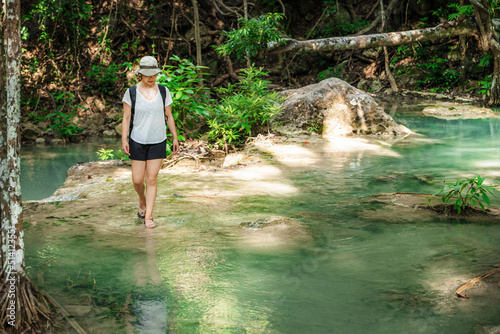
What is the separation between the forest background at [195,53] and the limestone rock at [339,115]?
181 cm

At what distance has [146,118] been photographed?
4441 millimetres

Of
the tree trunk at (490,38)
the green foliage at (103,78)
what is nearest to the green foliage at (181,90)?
the green foliage at (103,78)

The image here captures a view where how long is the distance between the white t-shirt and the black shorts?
47 millimetres

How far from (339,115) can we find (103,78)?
27.8 ft

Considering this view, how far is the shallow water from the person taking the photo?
288cm

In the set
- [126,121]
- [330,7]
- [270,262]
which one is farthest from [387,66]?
[270,262]

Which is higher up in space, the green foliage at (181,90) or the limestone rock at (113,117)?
the green foliage at (181,90)

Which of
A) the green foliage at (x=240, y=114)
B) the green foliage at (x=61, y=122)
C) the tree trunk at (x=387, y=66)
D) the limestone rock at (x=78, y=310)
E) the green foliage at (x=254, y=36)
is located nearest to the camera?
the limestone rock at (x=78, y=310)

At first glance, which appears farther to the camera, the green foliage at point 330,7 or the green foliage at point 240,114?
the green foliage at point 330,7

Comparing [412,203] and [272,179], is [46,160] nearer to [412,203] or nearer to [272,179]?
[272,179]

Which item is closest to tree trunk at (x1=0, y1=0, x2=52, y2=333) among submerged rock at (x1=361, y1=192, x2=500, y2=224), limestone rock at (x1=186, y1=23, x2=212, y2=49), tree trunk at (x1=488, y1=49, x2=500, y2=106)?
submerged rock at (x1=361, y1=192, x2=500, y2=224)

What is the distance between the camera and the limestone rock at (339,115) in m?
10.0

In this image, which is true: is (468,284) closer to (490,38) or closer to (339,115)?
(339,115)

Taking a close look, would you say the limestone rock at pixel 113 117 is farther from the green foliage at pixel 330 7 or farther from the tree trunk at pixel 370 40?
the green foliage at pixel 330 7
